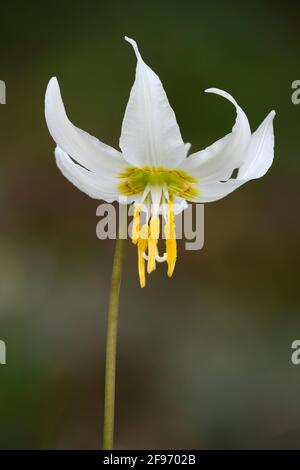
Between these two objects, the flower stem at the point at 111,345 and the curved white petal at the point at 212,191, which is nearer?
the flower stem at the point at 111,345

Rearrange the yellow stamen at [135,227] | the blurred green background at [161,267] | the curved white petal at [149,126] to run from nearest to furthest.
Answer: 1. the curved white petal at [149,126]
2. the yellow stamen at [135,227]
3. the blurred green background at [161,267]

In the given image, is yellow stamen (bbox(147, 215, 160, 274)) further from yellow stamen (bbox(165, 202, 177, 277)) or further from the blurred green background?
the blurred green background

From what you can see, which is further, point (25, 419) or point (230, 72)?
point (230, 72)

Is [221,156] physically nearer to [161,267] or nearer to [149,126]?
[149,126]

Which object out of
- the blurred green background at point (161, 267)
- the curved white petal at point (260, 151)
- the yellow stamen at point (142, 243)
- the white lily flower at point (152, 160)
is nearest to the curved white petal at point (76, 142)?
the white lily flower at point (152, 160)

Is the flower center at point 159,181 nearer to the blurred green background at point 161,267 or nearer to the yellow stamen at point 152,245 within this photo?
the yellow stamen at point 152,245

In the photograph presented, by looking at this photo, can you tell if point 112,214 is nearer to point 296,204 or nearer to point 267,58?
point 296,204

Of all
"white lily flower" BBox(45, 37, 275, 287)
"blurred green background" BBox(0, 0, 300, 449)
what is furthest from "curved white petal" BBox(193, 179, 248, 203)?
Result: "blurred green background" BBox(0, 0, 300, 449)

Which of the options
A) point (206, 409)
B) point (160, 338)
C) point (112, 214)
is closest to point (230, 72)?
point (160, 338)
